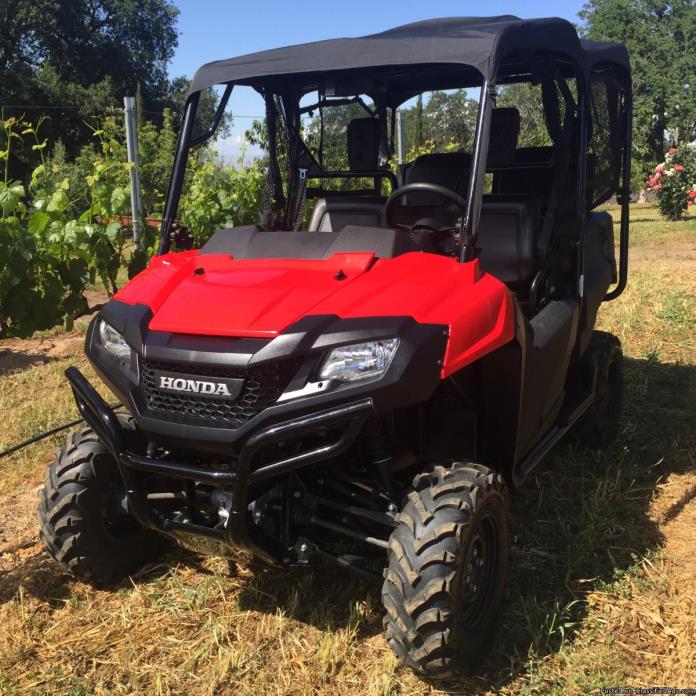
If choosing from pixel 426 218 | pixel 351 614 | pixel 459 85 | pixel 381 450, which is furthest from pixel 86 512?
pixel 459 85

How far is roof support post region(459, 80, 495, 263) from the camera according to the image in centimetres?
261

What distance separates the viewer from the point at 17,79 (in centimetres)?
3319

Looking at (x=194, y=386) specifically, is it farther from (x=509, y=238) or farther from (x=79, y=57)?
(x=79, y=57)

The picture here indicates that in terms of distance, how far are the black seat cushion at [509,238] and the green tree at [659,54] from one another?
37702 millimetres

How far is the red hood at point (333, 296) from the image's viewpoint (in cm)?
237

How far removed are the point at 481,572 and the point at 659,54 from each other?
46.0 metres

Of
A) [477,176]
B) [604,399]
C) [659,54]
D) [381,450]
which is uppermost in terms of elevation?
[659,54]

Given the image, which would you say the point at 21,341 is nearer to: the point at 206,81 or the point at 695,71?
the point at 206,81

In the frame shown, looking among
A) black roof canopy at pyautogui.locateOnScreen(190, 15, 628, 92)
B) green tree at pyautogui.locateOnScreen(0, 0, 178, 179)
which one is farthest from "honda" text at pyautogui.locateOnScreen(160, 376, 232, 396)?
green tree at pyautogui.locateOnScreen(0, 0, 178, 179)

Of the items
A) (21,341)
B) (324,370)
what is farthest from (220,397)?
(21,341)

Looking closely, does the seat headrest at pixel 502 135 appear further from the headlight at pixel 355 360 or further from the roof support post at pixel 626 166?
the headlight at pixel 355 360

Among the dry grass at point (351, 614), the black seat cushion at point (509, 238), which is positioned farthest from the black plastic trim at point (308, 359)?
the black seat cushion at point (509, 238)

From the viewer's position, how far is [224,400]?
7.63ft

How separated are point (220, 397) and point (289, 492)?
1.34ft
